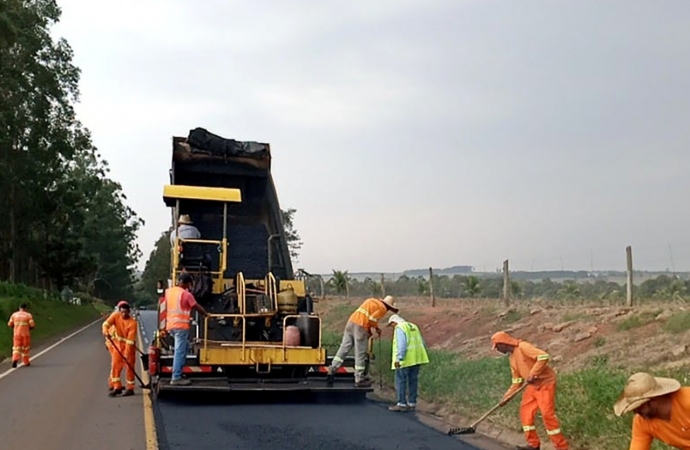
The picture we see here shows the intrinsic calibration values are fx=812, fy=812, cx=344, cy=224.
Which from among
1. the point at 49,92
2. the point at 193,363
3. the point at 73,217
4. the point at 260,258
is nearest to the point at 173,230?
the point at 260,258

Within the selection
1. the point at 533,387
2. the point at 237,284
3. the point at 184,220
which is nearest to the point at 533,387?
the point at 533,387

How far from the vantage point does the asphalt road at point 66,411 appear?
843cm

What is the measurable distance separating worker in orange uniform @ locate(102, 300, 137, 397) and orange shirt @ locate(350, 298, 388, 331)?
3391mm

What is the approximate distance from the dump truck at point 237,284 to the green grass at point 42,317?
932 centimetres

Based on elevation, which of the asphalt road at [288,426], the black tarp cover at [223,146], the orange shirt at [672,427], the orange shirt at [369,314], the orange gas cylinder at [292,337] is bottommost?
the asphalt road at [288,426]

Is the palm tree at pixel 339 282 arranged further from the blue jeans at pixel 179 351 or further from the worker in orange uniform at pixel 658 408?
the worker in orange uniform at pixel 658 408

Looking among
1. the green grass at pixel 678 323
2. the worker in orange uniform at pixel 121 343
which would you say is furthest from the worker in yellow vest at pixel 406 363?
the worker in orange uniform at pixel 121 343

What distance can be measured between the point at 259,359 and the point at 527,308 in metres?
7.15

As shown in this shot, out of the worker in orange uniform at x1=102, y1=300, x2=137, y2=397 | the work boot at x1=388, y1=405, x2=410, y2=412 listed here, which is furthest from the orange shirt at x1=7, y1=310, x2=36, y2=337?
the work boot at x1=388, y1=405, x2=410, y2=412

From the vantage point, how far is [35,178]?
37844mm

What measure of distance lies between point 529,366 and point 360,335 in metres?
3.81

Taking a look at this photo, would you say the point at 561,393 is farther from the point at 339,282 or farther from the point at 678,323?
the point at 339,282

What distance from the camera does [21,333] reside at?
1688 cm

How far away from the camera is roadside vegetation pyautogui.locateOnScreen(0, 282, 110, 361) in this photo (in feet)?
74.0
